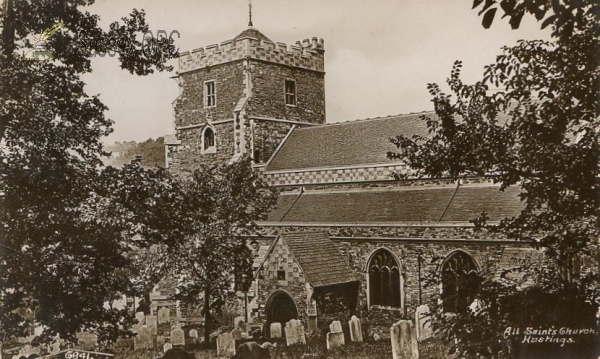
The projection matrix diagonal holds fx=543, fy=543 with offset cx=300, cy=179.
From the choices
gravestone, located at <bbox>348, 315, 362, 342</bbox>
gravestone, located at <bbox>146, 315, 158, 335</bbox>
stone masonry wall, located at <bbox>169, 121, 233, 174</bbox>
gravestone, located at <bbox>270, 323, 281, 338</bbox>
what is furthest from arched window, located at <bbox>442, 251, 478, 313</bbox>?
stone masonry wall, located at <bbox>169, 121, 233, 174</bbox>

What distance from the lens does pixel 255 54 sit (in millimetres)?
18922

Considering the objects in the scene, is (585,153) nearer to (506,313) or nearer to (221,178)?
(506,313)

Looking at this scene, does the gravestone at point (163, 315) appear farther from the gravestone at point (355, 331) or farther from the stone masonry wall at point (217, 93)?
the stone masonry wall at point (217, 93)

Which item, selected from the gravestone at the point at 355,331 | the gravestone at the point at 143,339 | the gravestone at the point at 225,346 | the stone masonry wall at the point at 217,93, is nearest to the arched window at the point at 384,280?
the gravestone at the point at 355,331

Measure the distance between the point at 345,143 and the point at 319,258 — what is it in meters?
4.69

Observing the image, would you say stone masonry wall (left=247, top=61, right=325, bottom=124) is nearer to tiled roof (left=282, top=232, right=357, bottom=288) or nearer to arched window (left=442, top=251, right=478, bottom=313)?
tiled roof (left=282, top=232, right=357, bottom=288)

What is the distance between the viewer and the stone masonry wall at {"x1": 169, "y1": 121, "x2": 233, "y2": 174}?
19.7 meters

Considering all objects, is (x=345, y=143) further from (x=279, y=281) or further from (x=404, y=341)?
(x=404, y=341)

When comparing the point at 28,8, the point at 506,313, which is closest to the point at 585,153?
the point at 506,313

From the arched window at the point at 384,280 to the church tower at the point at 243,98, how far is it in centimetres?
685

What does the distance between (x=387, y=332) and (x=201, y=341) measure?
163 inches

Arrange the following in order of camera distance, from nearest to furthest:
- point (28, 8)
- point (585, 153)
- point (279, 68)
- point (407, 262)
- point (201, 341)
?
point (585, 153) → point (28, 8) → point (201, 341) → point (407, 262) → point (279, 68)

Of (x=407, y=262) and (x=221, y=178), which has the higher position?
(x=221, y=178)

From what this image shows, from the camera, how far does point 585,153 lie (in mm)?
5121
